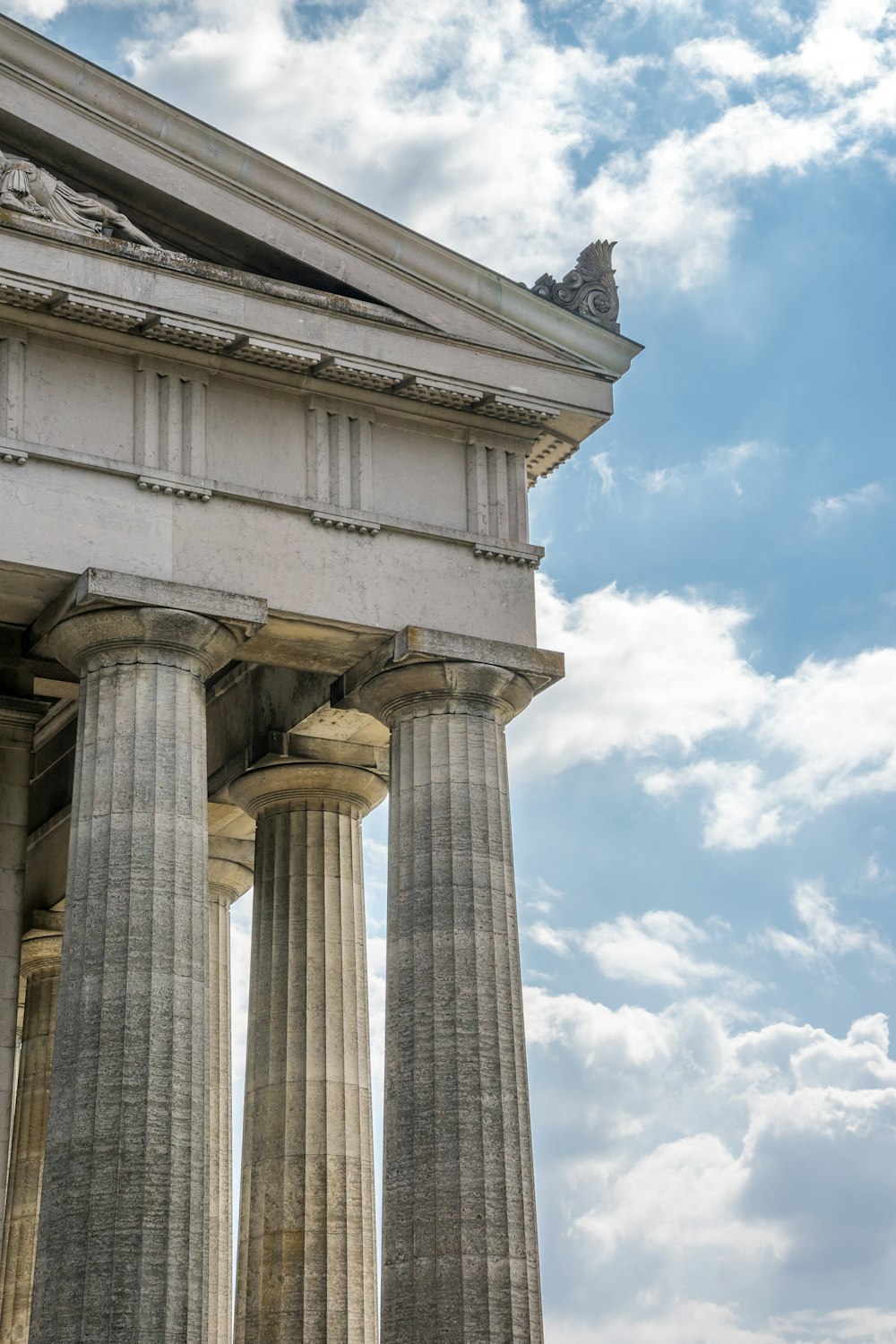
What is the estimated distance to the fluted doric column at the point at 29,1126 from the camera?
4809 centimetres

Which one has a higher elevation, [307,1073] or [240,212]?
[240,212]

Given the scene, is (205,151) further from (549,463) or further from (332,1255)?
(332,1255)

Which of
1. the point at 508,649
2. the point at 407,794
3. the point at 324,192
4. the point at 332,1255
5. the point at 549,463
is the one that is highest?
the point at 324,192

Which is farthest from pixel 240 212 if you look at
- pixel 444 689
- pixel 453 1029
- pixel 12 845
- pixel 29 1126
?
pixel 29 1126

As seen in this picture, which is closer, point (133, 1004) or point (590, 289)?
point (133, 1004)

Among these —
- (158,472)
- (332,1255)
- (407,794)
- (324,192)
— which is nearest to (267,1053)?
(332,1255)

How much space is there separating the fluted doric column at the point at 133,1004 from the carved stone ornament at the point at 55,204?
6640 mm

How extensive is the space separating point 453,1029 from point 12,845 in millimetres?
10196

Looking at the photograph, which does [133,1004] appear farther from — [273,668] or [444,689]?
[273,668]

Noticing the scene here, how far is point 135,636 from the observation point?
35.4m

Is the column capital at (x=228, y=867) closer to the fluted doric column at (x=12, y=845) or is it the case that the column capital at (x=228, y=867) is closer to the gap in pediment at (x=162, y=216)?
the fluted doric column at (x=12, y=845)

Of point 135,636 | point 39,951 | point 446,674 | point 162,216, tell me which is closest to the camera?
point 135,636

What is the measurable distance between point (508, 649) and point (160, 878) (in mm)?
7818

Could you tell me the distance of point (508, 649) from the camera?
3834 centimetres
